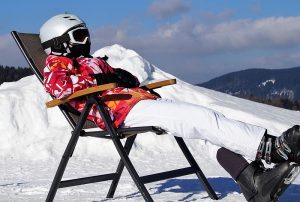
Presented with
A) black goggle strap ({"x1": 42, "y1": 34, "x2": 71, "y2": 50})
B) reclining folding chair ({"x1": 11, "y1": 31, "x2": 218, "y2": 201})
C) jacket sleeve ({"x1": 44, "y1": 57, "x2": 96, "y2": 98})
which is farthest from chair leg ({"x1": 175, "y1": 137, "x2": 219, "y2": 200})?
black goggle strap ({"x1": 42, "y1": 34, "x2": 71, "y2": 50})

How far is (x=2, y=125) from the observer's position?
905 centimetres

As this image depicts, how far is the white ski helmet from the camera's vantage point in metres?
4.52

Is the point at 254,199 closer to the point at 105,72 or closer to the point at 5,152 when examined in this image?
the point at 105,72

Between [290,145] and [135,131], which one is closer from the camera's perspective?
[290,145]

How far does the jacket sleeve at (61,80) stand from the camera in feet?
13.2

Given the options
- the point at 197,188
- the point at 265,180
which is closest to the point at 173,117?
the point at 265,180

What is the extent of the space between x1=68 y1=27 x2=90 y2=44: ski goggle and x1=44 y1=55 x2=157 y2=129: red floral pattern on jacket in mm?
259

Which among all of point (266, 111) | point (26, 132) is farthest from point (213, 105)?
point (26, 132)

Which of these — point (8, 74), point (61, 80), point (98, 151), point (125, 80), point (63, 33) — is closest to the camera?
point (61, 80)

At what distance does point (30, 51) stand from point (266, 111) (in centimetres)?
732

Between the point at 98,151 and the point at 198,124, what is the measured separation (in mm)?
4817

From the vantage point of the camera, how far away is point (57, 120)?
9.38 m

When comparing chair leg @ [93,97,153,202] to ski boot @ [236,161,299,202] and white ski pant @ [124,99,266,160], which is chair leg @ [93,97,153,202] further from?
ski boot @ [236,161,299,202]

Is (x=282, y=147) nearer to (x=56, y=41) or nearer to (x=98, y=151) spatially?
(x=56, y=41)
